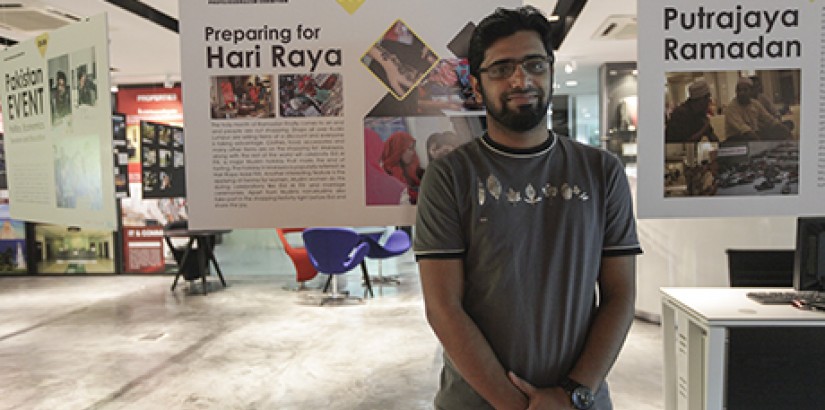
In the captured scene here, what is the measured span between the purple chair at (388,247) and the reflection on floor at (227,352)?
0.43 metres

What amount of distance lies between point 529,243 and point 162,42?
235 inches

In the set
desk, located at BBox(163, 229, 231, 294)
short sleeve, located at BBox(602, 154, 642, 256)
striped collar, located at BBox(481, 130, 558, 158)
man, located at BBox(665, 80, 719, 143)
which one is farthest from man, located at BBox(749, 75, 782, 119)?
desk, located at BBox(163, 229, 231, 294)

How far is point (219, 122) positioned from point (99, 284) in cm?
758

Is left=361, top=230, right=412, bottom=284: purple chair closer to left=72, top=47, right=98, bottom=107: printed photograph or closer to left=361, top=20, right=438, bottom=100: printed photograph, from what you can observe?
left=72, top=47, right=98, bottom=107: printed photograph

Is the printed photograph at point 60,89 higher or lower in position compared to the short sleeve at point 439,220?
higher

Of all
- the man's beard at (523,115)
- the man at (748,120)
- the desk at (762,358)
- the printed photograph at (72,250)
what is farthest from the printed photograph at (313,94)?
the printed photograph at (72,250)

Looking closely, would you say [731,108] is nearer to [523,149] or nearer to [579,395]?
[523,149]

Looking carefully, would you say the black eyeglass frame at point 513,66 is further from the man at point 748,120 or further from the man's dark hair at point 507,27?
the man at point 748,120

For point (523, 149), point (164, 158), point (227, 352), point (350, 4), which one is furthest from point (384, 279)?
point (523, 149)

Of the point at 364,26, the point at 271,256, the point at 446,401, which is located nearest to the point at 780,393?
A: the point at 446,401

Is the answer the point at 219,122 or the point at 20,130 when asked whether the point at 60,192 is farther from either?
the point at 219,122

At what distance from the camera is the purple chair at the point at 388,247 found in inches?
297

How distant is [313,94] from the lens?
2006 mm

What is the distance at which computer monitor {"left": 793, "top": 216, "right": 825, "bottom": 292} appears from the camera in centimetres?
238
